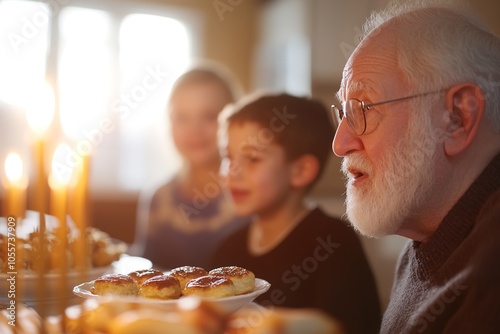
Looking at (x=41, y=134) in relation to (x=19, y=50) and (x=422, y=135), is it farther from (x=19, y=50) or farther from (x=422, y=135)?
(x=19, y=50)

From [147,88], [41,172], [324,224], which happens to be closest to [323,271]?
[324,224]

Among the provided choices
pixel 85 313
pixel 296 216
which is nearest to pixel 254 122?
pixel 296 216

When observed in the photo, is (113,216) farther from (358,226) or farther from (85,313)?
(85,313)

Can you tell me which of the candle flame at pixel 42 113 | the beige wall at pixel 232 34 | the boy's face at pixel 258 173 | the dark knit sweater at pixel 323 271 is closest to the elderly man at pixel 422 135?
the dark knit sweater at pixel 323 271

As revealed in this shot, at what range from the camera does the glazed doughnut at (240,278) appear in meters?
0.88

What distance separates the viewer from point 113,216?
509 cm

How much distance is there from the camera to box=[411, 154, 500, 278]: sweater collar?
1.02 m

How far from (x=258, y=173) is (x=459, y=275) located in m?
0.98

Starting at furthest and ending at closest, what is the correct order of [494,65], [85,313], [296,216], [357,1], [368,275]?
1. [357,1]
2. [296,216]
3. [368,275]
4. [494,65]
5. [85,313]

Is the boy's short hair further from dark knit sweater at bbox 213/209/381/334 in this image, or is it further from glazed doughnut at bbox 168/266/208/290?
glazed doughnut at bbox 168/266/208/290

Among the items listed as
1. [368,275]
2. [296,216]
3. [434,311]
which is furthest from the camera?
[296,216]

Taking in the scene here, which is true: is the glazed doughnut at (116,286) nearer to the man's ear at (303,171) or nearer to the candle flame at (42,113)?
the candle flame at (42,113)

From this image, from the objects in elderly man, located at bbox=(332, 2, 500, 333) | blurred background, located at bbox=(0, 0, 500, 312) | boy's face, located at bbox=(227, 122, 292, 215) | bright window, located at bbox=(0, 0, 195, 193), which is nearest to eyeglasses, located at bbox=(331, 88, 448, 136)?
elderly man, located at bbox=(332, 2, 500, 333)

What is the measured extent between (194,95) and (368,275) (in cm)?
166
